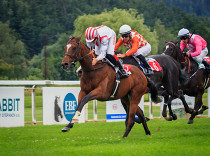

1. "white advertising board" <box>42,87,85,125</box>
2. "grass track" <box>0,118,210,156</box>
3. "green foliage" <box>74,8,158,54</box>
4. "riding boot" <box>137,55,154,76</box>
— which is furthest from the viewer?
"green foliage" <box>74,8,158,54</box>

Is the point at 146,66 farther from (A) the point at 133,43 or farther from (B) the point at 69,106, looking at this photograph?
(B) the point at 69,106

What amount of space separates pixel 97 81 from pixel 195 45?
189 inches

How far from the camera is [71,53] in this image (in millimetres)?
7273

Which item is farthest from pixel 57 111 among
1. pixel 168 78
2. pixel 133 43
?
pixel 133 43

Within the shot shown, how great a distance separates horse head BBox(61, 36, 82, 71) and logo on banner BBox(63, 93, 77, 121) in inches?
207

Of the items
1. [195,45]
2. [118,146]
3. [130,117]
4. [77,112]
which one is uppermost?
[195,45]

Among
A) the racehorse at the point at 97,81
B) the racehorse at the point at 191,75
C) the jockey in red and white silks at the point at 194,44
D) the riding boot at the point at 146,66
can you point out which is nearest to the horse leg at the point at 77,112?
the racehorse at the point at 97,81

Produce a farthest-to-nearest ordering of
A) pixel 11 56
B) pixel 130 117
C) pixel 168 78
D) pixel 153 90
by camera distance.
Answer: pixel 11 56, pixel 168 78, pixel 153 90, pixel 130 117

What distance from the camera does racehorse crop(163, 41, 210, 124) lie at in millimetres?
11414

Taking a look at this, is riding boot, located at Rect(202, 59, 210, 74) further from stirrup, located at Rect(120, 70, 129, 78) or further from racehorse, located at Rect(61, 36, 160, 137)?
stirrup, located at Rect(120, 70, 129, 78)

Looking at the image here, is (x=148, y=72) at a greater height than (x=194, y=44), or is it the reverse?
(x=194, y=44)

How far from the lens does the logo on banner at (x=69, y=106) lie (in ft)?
41.2

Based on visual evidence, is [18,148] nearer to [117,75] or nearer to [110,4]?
[117,75]

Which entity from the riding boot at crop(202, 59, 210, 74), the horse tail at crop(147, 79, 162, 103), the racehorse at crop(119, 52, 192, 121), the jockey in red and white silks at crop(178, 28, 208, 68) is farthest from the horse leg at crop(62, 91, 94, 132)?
the riding boot at crop(202, 59, 210, 74)
